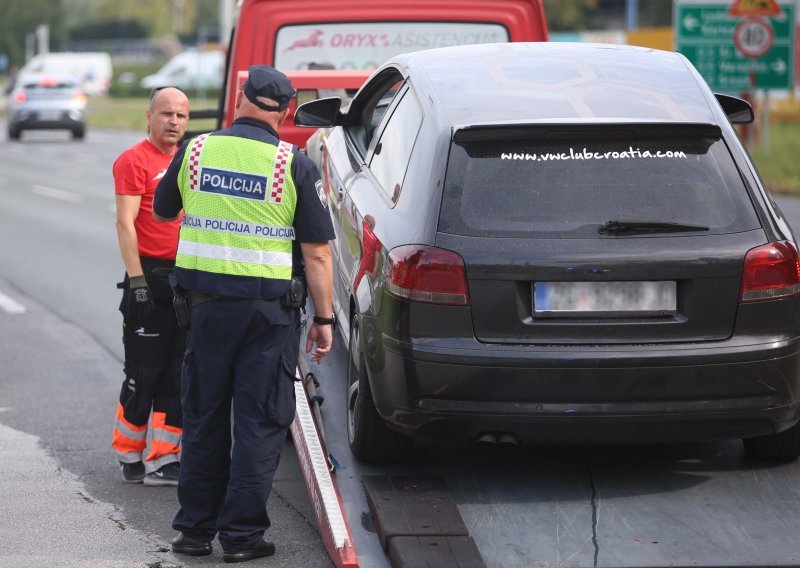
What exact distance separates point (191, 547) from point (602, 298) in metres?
1.72

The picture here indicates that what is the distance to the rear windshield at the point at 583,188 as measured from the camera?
5.30 metres

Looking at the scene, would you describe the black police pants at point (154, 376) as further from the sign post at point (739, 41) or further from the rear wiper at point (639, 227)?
the sign post at point (739, 41)

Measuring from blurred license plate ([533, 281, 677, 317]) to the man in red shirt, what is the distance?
182cm

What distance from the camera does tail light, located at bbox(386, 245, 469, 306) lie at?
522cm

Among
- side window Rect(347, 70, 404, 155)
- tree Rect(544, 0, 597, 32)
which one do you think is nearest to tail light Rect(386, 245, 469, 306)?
side window Rect(347, 70, 404, 155)

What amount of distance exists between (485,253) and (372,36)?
470 centimetres

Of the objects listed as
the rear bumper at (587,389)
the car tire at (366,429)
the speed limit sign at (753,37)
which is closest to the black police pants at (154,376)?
the car tire at (366,429)

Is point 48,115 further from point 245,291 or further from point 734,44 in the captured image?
point 245,291

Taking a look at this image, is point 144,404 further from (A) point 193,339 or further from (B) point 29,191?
(B) point 29,191

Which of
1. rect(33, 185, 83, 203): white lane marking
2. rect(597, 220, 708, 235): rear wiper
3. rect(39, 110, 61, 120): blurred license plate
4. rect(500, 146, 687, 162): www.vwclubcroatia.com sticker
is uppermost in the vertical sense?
rect(500, 146, 687, 162): www.vwclubcroatia.com sticker

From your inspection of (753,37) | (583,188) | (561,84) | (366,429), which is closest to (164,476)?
(366,429)

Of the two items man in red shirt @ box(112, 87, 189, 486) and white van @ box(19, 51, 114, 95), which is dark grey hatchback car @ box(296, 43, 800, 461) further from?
white van @ box(19, 51, 114, 95)

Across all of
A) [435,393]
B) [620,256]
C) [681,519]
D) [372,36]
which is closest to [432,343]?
[435,393]

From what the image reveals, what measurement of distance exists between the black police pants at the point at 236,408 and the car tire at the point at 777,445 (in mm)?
1977
